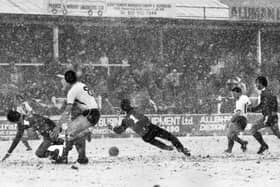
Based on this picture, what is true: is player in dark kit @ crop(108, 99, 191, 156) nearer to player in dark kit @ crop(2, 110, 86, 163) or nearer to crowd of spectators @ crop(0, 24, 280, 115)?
player in dark kit @ crop(2, 110, 86, 163)

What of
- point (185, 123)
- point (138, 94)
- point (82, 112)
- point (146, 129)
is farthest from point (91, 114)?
point (138, 94)

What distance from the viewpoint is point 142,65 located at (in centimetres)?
2584

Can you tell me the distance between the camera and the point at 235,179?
10.3m

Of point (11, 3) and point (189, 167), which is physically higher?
point (11, 3)

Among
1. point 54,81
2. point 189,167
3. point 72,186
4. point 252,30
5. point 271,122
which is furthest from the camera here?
point 252,30

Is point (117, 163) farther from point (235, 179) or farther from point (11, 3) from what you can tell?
point (11, 3)

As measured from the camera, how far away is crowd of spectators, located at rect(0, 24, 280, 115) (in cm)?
2319

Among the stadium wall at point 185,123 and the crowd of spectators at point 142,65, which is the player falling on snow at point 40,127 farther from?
the stadium wall at point 185,123

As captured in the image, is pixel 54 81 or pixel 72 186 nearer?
pixel 72 186

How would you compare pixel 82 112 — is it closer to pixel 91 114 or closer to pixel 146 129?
pixel 91 114

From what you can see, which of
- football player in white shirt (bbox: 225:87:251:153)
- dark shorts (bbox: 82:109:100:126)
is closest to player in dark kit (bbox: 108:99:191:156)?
dark shorts (bbox: 82:109:100:126)

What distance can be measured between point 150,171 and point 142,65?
14836 millimetres

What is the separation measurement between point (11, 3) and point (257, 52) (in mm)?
10519

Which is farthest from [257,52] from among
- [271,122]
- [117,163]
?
[117,163]
